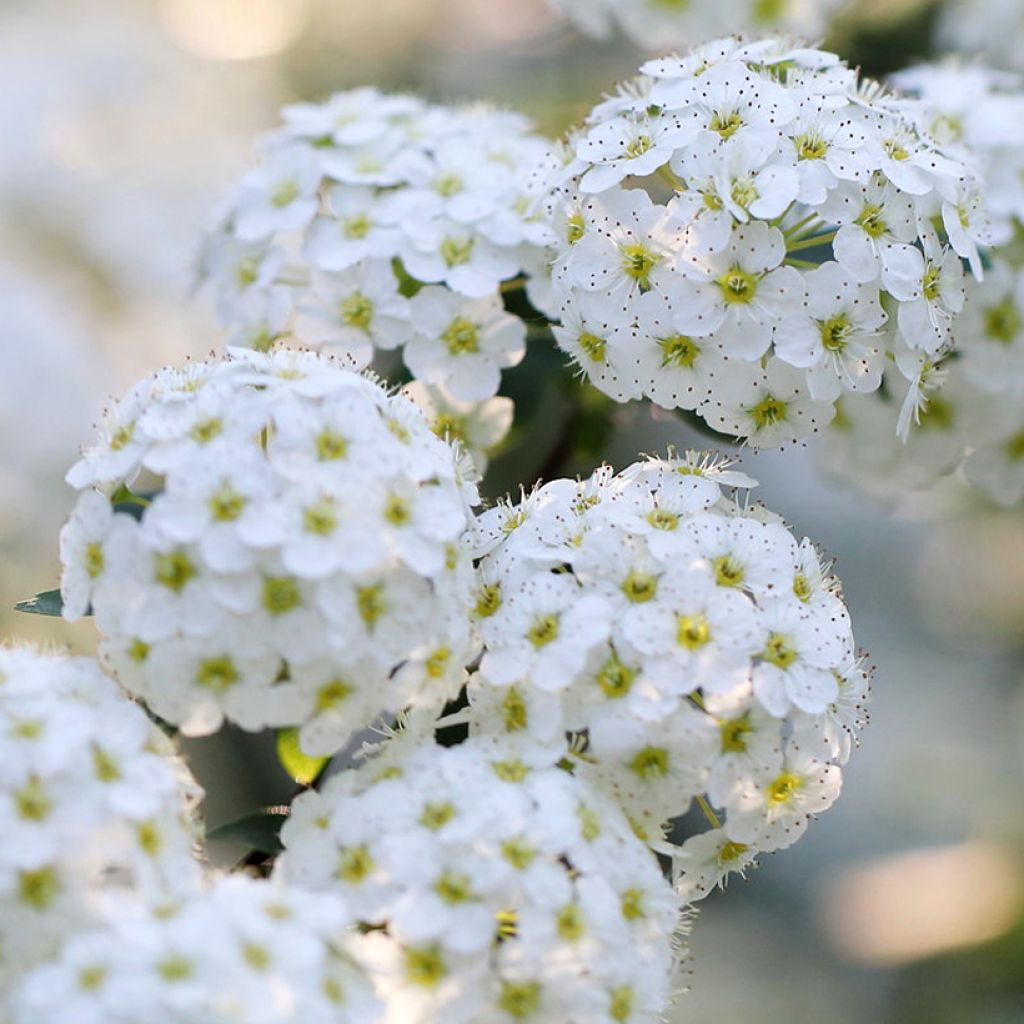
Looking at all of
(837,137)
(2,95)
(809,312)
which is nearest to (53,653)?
(809,312)

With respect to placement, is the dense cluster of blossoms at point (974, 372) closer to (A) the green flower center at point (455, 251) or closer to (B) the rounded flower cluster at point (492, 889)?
(A) the green flower center at point (455, 251)

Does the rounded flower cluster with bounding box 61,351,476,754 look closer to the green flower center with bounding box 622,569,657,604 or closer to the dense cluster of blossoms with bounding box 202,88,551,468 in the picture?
the green flower center with bounding box 622,569,657,604

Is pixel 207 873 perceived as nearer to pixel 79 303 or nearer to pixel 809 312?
pixel 809 312

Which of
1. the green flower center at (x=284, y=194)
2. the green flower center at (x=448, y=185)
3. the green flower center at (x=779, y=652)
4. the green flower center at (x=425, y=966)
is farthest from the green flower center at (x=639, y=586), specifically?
the green flower center at (x=284, y=194)

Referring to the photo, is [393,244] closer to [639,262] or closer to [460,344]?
[460,344]

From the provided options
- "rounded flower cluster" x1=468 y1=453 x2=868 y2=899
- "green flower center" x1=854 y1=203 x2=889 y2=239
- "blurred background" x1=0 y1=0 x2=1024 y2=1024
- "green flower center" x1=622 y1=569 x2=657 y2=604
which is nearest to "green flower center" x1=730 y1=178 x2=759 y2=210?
"green flower center" x1=854 y1=203 x2=889 y2=239

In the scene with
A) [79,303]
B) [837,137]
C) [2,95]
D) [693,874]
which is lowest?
[693,874]

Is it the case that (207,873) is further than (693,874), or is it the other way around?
(693,874)
